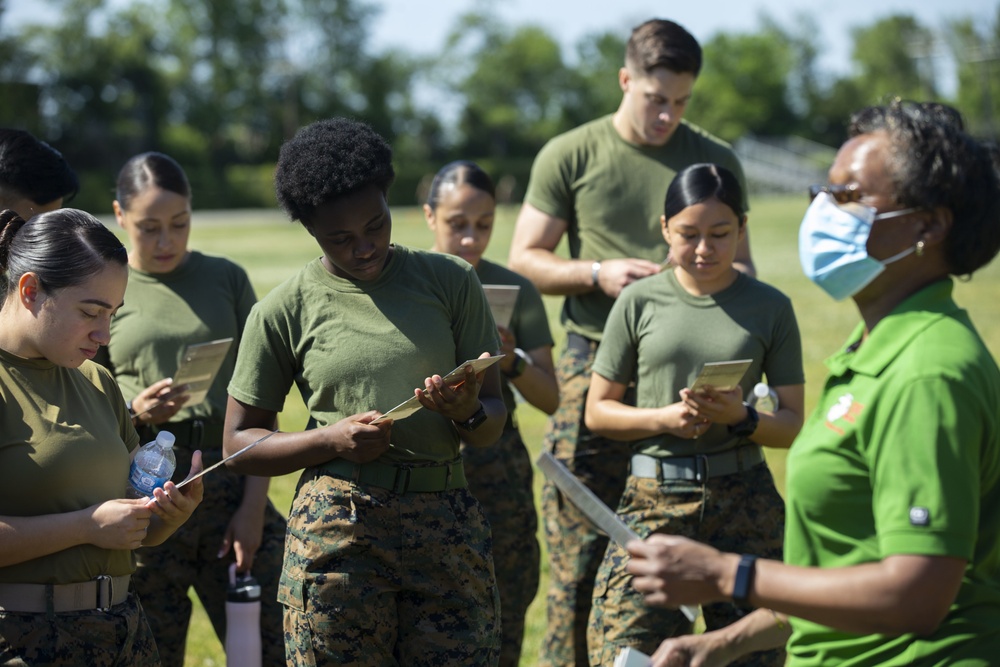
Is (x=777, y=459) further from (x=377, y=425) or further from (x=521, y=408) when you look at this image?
(x=377, y=425)

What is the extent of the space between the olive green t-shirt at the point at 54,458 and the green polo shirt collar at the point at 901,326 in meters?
2.21

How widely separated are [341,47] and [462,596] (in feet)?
298

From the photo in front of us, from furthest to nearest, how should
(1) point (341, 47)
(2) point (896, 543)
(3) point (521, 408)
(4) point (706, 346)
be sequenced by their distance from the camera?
(1) point (341, 47), (3) point (521, 408), (4) point (706, 346), (2) point (896, 543)

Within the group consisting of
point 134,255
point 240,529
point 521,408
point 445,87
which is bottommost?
point 521,408

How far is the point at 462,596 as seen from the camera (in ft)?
12.9

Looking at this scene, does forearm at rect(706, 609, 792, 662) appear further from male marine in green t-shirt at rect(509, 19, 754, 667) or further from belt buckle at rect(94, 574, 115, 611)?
male marine in green t-shirt at rect(509, 19, 754, 667)

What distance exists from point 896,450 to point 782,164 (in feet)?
277

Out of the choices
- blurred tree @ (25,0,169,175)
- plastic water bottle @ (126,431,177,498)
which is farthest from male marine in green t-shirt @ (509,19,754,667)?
blurred tree @ (25,0,169,175)

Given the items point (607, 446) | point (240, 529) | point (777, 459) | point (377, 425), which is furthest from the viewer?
point (777, 459)

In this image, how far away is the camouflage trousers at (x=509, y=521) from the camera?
216 inches

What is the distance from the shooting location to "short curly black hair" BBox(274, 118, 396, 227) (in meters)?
3.89

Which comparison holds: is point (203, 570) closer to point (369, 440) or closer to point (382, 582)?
point (382, 582)

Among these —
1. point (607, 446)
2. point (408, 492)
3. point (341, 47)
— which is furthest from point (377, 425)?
point (341, 47)

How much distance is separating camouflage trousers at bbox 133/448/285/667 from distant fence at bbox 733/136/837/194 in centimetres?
7263
